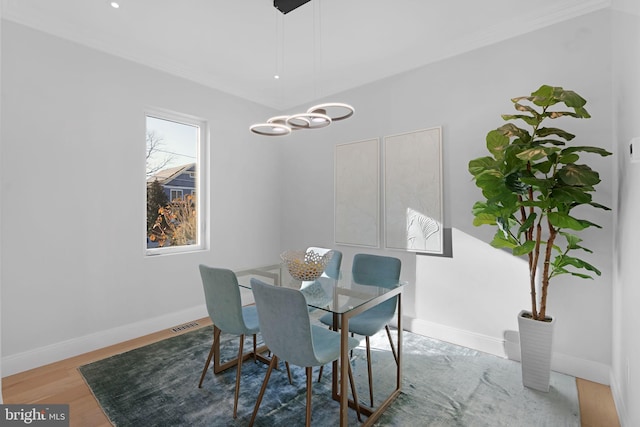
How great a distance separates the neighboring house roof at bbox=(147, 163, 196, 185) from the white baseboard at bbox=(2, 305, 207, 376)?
1.51 meters

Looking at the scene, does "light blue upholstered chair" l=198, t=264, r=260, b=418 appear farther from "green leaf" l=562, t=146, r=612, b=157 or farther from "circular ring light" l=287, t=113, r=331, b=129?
"green leaf" l=562, t=146, r=612, b=157

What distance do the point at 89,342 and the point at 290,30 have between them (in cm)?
346

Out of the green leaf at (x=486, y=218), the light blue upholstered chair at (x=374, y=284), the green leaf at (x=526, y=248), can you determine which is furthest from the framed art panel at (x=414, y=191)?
the green leaf at (x=526, y=248)

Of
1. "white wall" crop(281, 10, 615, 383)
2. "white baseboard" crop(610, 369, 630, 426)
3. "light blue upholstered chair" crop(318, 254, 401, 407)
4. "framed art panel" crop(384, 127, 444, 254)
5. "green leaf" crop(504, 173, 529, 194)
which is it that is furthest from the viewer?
"framed art panel" crop(384, 127, 444, 254)

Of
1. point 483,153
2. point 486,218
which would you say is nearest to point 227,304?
point 486,218

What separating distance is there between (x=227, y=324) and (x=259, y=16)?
8.31 ft

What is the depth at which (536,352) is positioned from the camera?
2.32 metres

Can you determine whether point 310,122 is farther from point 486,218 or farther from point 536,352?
point 536,352

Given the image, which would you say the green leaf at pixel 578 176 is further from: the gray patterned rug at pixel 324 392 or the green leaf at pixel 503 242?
the gray patterned rug at pixel 324 392

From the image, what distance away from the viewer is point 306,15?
8.95 ft

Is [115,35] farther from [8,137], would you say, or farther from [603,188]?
[603,188]

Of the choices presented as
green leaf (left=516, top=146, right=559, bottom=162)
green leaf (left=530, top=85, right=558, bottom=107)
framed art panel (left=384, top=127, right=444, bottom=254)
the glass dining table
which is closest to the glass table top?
the glass dining table

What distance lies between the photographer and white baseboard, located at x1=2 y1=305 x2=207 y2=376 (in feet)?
8.48

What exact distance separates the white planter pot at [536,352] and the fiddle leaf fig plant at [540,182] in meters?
0.10
